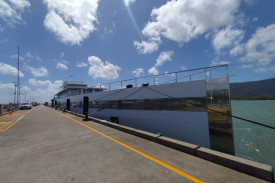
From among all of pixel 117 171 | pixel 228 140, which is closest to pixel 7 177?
pixel 117 171

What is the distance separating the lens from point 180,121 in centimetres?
800

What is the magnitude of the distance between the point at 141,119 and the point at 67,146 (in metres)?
5.97

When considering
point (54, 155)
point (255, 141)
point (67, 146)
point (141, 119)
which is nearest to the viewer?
point (54, 155)

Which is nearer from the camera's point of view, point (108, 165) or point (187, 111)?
point (108, 165)

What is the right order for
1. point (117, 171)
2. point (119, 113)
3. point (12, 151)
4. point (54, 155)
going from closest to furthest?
point (117, 171) < point (54, 155) < point (12, 151) < point (119, 113)

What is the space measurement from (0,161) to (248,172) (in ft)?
21.7

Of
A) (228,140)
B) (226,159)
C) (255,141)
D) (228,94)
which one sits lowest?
(255,141)

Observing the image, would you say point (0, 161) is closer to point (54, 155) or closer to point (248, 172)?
point (54, 155)

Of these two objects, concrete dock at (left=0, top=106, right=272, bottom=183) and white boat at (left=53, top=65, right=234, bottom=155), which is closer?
concrete dock at (left=0, top=106, right=272, bottom=183)

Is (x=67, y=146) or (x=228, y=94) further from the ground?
(x=228, y=94)

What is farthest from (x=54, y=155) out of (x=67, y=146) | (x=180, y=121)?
(x=180, y=121)

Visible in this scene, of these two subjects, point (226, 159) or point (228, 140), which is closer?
point (226, 159)

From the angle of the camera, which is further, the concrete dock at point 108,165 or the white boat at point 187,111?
the white boat at point 187,111

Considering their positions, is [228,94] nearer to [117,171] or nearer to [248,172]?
[248,172]
